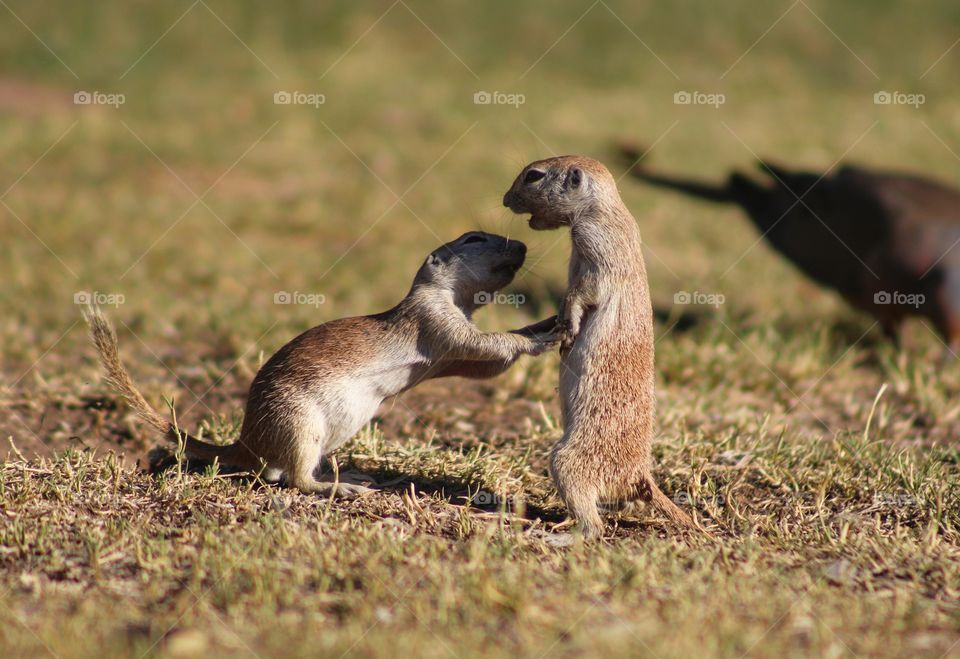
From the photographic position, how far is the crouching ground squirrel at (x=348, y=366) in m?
3.54

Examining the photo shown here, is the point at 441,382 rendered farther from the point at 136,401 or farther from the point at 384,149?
the point at 384,149

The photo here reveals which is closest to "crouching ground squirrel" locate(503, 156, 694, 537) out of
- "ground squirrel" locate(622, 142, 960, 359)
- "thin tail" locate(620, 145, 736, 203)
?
"ground squirrel" locate(622, 142, 960, 359)

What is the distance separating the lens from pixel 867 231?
6.88 metres

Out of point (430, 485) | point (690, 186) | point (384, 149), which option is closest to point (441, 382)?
point (430, 485)

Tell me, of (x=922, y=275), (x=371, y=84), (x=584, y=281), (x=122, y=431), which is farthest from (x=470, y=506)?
(x=371, y=84)

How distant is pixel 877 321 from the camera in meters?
6.89

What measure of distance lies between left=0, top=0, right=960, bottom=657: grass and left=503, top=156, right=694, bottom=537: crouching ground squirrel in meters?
0.17

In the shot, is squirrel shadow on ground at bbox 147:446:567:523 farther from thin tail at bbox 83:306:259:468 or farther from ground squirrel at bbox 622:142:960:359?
ground squirrel at bbox 622:142:960:359

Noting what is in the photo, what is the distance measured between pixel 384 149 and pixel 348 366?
739 cm

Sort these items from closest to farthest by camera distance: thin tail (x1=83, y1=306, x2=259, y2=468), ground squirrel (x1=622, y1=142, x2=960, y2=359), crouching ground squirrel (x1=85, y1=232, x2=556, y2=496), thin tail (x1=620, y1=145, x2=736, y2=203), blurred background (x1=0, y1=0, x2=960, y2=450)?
1. crouching ground squirrel (x1=85, y1=232, x2=556, y2=496)
2. thin tail (x1=83, y1=306, x2=259, y2=468)
3. blurred background (x1=0, y1=0, x2=960, y2=450)
4. ground squirrel (x1=622, y1=142, x2=960, y2=359)
5. thin tail (x1=620, y1=145, x2=736, y2=203)

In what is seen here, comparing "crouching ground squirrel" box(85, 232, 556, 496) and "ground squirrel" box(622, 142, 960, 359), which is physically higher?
"ground squirrel" box(622, 142, 960, 359)

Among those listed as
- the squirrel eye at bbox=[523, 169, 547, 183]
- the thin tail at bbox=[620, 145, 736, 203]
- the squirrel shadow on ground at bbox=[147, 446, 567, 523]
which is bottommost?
the squirrel shadow on ground at bbox=[147, 446, 567, 523]

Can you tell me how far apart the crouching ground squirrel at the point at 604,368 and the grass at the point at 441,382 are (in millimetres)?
170

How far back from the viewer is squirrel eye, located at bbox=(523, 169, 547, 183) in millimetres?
3791
